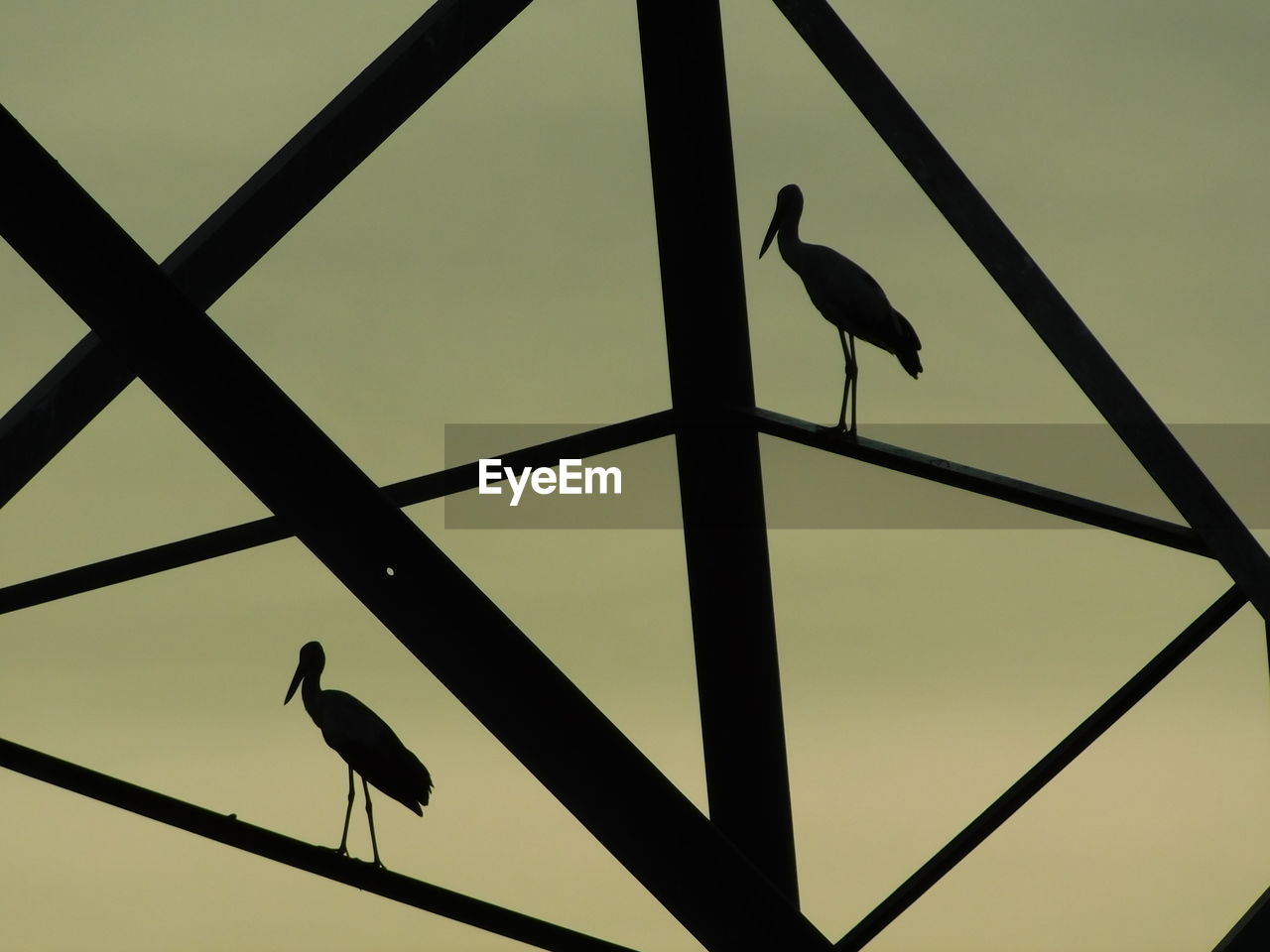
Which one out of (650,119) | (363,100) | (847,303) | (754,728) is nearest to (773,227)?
(847,303)

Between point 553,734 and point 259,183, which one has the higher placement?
point 259,183

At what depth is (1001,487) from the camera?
8.90m

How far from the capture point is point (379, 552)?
149 inches

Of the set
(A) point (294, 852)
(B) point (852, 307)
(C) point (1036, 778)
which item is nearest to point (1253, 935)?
(A) point (294, 852)

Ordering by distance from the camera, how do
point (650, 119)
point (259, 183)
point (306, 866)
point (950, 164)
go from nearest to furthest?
1. point (306, 866)
2. point (259, 183)
3. point (950, 164)
4. point (650, 119)

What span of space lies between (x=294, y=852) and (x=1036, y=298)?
377cm

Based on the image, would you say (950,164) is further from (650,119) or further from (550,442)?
(550,442)

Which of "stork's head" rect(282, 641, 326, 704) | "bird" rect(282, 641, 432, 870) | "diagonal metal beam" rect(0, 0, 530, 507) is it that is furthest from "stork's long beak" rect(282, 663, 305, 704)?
"diagonal metal beam" rect(0, 0, 530, 507)

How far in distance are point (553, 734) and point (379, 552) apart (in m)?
0.49

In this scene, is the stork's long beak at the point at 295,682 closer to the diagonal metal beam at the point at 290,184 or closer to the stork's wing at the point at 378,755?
the stork's wing at the point at 378,755

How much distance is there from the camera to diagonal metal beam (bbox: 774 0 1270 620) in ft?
25.7

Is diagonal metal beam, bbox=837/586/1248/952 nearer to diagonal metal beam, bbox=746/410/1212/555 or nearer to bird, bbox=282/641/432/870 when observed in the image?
diagonal metal beam, bbox=746/410/1212/555

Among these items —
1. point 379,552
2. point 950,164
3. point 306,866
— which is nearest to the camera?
point 379,552

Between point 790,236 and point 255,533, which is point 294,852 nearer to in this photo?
point 255,533
